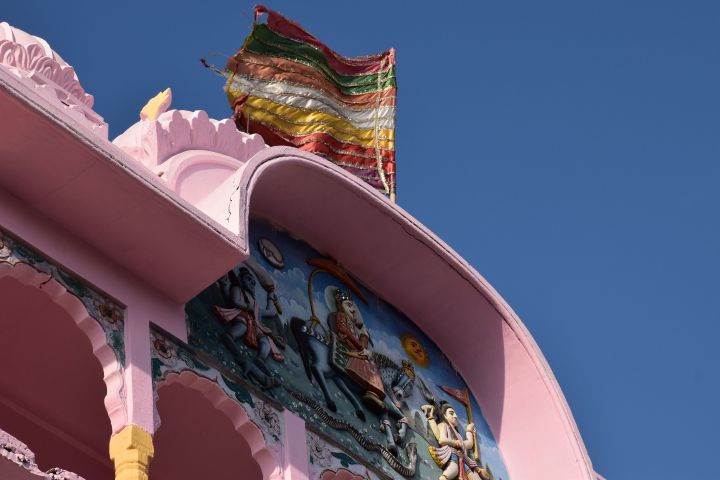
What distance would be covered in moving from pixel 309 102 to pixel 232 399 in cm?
491

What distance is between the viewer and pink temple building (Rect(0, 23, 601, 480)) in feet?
33.0

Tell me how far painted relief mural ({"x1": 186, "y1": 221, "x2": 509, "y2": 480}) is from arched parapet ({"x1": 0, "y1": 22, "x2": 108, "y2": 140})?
1.50m

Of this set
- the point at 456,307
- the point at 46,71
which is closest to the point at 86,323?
the point at 46,71

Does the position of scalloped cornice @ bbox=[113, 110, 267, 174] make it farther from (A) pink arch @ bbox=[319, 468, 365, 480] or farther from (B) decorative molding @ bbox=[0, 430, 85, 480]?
(B) decorative molding @ bbox=[0, 430, 85, 480]

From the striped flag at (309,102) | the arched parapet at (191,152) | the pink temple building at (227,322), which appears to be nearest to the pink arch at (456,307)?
the pink temple building at (227,322)

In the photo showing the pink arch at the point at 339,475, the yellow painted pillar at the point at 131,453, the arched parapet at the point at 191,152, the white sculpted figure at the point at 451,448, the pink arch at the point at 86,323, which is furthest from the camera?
the white sculpted figure at the point at 451,448

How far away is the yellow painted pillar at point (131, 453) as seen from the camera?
948cm

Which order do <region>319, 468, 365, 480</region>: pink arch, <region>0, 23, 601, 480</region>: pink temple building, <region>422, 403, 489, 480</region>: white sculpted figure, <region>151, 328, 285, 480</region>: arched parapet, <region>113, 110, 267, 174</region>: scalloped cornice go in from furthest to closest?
<region>422, 403, 489, 480</region>: white sculpted figure → <region>113, 110, 267, 174</region>: scalloped cornice → <region>319, 468, 365, 480</region>: pink arch → <region>151, 328, 285, 480</region>: arched parapet → <region>0, 23, 601, 480</region>: pink temple building

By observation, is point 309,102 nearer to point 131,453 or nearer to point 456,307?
point 456,307

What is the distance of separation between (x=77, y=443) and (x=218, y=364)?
1.45 meters

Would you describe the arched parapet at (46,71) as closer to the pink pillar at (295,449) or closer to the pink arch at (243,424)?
the pink arch at (243,424)

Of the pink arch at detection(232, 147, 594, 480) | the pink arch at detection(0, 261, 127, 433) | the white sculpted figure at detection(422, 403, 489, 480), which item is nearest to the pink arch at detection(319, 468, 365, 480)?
the white sculpted figure at detection(422, 403, 489, 480)

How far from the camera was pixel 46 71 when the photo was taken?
469 inches

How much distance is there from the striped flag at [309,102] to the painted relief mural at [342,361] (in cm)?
199
